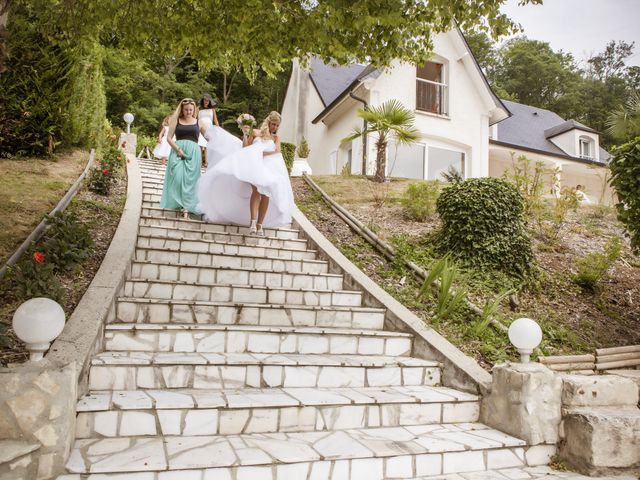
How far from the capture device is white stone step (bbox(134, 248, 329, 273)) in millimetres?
5418

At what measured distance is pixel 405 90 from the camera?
53.6 ft

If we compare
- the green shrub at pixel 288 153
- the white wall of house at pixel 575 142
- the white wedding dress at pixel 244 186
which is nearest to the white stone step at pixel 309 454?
the white wedding dress at pixel 244 186

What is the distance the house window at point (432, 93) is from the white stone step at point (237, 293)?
13376 millimetres

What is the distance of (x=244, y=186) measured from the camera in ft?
22.4

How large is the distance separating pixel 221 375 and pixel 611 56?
152 feet

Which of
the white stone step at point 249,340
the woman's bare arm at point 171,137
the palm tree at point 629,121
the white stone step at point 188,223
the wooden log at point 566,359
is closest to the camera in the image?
the white stone step at point 249,340

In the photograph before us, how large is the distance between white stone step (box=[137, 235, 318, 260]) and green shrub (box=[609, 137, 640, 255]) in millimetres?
3788

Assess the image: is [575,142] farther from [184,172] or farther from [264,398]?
[264,398]

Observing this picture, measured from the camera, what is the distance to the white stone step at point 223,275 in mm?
4965

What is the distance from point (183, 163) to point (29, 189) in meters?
2.44

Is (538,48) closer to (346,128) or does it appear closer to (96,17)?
(346,128)

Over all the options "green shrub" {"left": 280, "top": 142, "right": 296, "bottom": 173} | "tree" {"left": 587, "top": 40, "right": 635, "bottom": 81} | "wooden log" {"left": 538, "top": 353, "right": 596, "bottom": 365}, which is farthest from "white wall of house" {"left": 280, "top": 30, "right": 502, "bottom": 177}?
"tree" {"left": 587, "top": 40, "right": 635, "bottom": 81}

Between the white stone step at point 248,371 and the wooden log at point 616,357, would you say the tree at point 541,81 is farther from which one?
the white stone step at point 248,371

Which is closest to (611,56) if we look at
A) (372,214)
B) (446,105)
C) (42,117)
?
(446,105)
